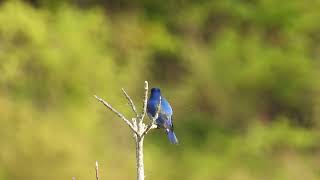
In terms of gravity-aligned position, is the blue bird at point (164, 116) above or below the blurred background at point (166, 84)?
below

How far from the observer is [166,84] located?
23672mm

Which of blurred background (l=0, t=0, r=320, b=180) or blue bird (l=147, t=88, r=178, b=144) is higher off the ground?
blurred background (l=0, t=0, r=320, b=180)

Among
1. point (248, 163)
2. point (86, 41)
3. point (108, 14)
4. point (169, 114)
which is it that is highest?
point (108, 14)

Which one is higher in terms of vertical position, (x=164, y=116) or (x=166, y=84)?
(x=166, y=84)

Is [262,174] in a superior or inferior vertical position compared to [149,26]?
inferior

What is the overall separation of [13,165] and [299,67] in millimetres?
7259

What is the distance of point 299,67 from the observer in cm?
2186

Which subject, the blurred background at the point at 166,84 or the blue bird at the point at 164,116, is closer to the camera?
the blue bird at the point at 164,116

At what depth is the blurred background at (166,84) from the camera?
55.1 feet

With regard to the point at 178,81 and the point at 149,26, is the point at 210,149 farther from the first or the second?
the point at 149,26

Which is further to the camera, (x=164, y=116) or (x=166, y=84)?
(x=166, y=84)

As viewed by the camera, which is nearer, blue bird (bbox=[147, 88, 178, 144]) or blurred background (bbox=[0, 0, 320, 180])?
blue bird (bbox=[147, 88, 178, 144])

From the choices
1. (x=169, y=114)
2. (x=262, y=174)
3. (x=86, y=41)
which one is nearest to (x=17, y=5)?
(x=86, y=41)

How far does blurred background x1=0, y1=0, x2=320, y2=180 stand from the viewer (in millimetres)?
16797
